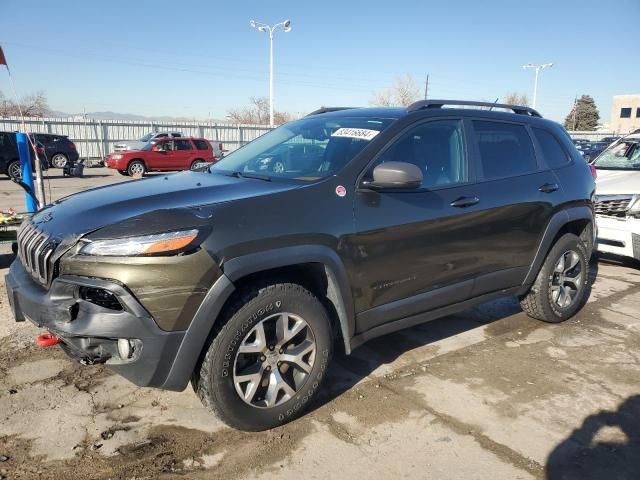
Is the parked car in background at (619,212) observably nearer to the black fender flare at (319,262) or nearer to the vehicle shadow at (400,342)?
the vehicle shadow at (400,342)

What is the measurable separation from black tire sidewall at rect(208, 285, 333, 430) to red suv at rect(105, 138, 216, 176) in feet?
56.5

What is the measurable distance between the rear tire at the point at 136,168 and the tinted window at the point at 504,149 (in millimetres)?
17989

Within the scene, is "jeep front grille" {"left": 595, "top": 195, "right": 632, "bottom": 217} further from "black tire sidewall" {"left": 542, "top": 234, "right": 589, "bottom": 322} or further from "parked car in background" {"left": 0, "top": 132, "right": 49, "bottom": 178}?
"parked car in background" {"left": 0, "top": 132, "right": 49, "bottom": 178}

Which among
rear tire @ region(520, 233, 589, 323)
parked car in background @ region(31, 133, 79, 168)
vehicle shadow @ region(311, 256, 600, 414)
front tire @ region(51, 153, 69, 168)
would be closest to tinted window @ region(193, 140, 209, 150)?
parked car in background @ region(31, 133, 79, 168)

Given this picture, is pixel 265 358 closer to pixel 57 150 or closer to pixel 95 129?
pixel 57 150

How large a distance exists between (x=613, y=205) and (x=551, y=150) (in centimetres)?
268

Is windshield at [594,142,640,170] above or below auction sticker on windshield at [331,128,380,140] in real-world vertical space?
below

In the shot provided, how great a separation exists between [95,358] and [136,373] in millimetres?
233

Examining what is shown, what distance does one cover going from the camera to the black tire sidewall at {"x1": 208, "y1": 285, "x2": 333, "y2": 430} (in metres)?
2.64

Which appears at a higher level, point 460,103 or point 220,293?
point 460,103

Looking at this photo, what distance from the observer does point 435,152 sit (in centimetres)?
361

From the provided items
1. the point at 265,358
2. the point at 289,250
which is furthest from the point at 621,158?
the point at 265,358

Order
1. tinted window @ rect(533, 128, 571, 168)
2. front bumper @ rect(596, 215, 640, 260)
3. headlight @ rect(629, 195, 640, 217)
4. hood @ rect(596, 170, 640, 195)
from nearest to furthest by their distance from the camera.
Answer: tinted window @ rect(533, 128, 571, 168)
front bumper @ rect(596, 215, 640, 260)
headlight @ rect(629, 195, 640, 217)
hood @ rect(596, 170, 640, 195)

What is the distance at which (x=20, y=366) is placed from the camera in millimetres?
3641
